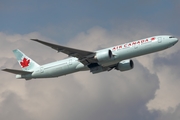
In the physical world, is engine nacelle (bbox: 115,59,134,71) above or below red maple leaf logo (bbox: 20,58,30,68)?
below

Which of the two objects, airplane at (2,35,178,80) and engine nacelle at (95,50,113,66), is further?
engine nacelle at (95,50,113,66)

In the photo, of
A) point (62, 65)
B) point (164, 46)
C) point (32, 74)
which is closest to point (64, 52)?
point (62, 65)

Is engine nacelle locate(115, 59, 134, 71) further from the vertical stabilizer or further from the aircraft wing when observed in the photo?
the vertical stabilizer

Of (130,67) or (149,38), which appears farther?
(130,67)

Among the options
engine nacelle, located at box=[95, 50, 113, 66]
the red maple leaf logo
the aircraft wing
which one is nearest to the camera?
engine nacelle, located at box=[95, 50, 113, 66]

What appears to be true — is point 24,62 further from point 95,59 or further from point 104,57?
point 104,57

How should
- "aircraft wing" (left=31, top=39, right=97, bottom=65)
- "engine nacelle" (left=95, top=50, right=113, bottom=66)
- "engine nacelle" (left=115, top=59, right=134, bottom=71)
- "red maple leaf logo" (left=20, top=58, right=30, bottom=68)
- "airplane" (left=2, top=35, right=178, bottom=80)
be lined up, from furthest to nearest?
"red maple leaf logo" (left=20, top=58, right=30, bottom=68), "engine nacelle" (left=115, top=59, right=134, bottom=71), "aircraft wing" (left=31, top=39, right=97, bottom=65), "engine nacelle" (left=95, top=50, right=113, bottom=66), "airplane" (left=2, top=35, right=178, bottom=80)

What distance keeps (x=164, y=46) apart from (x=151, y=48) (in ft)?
6.79

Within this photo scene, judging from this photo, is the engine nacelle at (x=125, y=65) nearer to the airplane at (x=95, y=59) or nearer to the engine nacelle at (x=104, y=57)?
the airplane at (x=95, y=59)

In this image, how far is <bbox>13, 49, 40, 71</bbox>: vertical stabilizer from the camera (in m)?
98.9

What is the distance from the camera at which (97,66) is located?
9281 cm

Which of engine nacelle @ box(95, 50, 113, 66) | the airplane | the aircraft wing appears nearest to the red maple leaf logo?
the airplane

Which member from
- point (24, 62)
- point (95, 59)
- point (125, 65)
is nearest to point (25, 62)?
point (24, 62)

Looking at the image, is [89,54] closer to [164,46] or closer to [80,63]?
[80,63]
